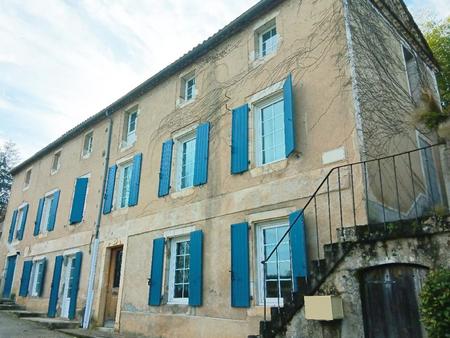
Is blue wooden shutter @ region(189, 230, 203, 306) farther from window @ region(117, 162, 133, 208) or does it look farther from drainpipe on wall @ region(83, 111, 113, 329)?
drainpipe on wall @ region(83, 111, 113, 329)

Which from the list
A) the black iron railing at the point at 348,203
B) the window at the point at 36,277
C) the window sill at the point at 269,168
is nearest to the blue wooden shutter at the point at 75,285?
the window at the point at 36,277

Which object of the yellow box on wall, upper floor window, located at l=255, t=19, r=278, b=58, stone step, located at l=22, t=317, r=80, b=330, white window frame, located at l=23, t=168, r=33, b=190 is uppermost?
upper floor window, located at l=255, t=19, r=278, b=58

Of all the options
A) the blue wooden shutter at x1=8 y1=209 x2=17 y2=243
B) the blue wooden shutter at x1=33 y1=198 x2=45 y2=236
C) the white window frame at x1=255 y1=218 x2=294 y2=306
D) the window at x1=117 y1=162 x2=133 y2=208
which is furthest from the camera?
the blue wooden shutter at x1=8 y1=209 x2=17 y2=243

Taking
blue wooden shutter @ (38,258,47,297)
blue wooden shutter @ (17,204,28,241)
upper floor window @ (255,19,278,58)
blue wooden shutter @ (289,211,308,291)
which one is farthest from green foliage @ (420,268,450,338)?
blue wooden shutter @ (17,204,28,241)

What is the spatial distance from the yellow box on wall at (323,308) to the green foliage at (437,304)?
1048mm

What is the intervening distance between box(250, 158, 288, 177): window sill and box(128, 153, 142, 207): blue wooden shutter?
4080 mm

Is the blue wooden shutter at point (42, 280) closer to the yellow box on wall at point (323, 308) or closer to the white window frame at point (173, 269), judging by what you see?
the white window frame at point (173, 269)

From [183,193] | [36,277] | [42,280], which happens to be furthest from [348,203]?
[36,277]

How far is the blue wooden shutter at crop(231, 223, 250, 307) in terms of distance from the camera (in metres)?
6.89

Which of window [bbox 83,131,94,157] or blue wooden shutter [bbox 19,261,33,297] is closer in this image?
window [bbox 83,131,94,157]

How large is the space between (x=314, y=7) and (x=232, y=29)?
2.26 metres

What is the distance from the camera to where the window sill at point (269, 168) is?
713 centimetres

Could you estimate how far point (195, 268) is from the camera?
26.1 feet

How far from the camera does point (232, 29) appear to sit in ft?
30.2
